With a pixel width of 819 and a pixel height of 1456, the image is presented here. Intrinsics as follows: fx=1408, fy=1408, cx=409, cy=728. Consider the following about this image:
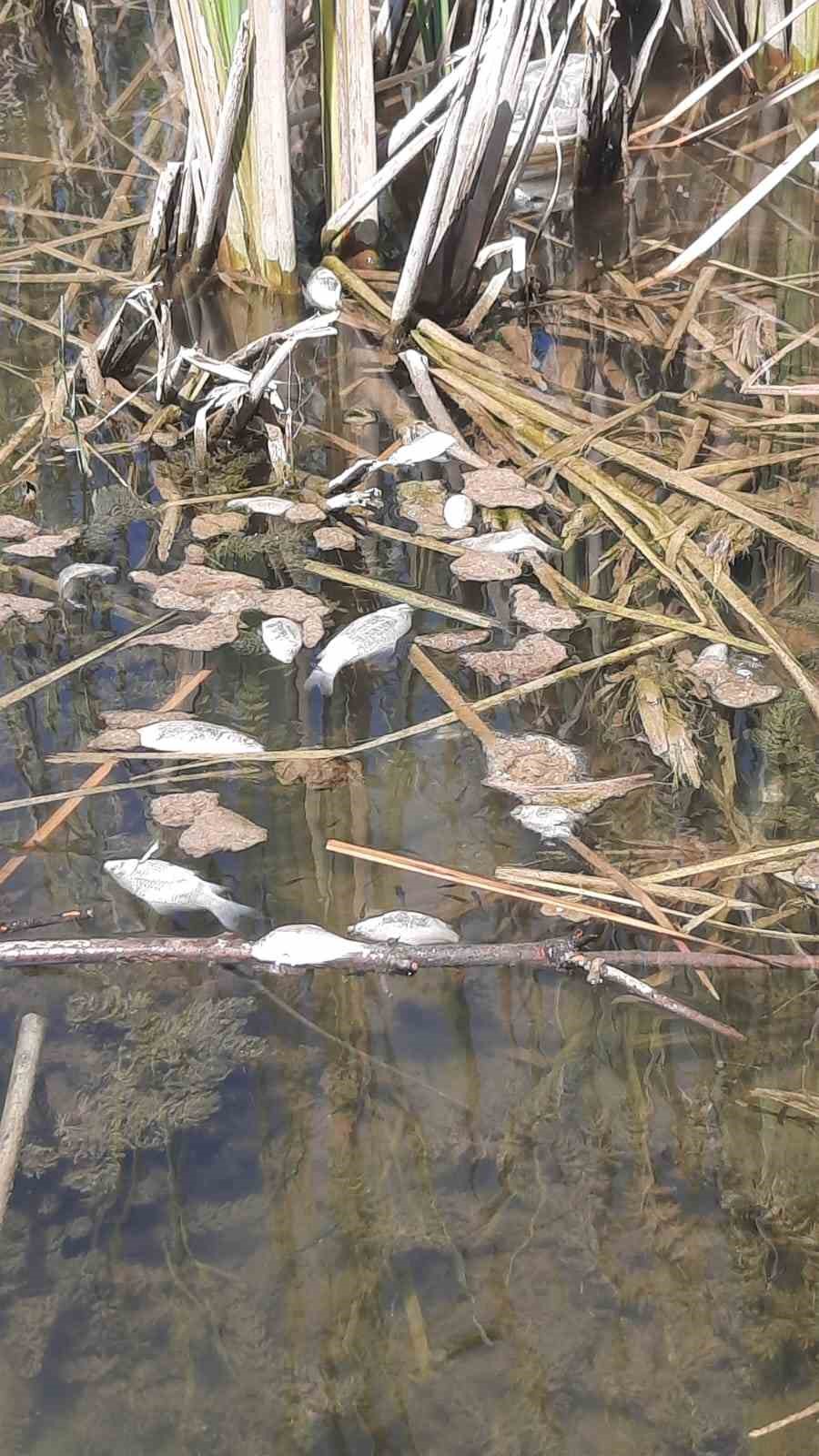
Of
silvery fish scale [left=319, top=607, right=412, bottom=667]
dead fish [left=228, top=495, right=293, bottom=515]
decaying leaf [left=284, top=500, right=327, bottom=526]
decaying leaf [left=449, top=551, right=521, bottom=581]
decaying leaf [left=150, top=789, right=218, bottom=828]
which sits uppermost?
dead fish [left=228, top=495, right=293, bottom=515]

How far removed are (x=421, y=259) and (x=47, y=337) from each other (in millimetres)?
943

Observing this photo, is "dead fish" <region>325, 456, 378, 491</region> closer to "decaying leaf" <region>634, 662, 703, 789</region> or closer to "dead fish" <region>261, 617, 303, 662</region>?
"dead fish" <region>261, 617, 303, 662</region>

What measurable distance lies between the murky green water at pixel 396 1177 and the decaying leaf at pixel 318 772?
11mm

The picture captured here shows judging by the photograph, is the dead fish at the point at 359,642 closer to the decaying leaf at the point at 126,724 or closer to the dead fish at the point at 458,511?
the decaying leaf at the point at 126,724

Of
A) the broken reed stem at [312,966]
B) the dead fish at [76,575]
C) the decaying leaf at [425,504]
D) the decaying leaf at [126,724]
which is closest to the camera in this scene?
the broken reed stem at [312,966]

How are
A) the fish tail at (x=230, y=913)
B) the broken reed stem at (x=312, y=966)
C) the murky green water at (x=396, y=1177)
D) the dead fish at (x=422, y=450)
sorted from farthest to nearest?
1. the dead fish at (x=422, y=450)
2. the fish tail at (x=230, y=913)
3. the broken reed stem at (x=312, y=966)
4. the murky green water at (x=396, y=1177)

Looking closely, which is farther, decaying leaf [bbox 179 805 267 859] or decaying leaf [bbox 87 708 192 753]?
decaying leaf [bbox 87 708 192 753]

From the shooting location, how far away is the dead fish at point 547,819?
6.57ft

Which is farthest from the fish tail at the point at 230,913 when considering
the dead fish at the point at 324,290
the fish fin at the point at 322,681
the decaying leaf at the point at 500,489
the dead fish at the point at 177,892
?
the dead fish at the point at 324,290

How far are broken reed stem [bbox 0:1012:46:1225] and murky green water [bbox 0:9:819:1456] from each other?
0.11ft

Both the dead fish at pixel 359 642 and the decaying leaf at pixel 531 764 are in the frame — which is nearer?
the decaying leaf at pixel 531 764

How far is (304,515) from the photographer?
9.16 ft

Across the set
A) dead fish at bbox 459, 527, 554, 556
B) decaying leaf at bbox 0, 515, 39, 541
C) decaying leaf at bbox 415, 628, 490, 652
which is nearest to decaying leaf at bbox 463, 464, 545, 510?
dead fish at bbox 459, 527, 554, 556

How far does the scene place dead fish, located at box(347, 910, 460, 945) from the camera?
1795mm
